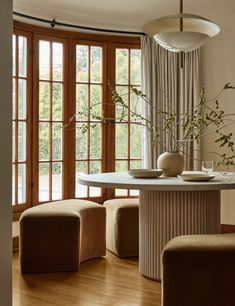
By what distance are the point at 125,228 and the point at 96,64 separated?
6.70ft

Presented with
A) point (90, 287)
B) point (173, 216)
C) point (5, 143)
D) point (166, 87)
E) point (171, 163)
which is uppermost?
point (166, 87)

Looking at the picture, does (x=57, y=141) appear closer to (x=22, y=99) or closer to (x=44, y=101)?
(x=44, y=101)

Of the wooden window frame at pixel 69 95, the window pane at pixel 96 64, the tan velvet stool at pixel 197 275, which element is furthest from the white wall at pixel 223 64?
the tan velvet stool at pixel 197 275

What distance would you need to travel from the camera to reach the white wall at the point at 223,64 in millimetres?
5305

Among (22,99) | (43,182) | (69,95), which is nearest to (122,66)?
(69,95)

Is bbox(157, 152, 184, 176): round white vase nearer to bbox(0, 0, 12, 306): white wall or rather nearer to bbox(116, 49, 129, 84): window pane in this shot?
bbox(116, 49, 129, 84): window pane

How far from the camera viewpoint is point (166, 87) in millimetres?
5410

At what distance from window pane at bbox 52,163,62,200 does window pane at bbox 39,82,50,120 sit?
0.54m

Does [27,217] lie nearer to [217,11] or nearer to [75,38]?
[75,38]

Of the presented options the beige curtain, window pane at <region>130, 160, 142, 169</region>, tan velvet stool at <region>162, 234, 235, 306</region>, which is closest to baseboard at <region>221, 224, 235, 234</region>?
the beige curtain

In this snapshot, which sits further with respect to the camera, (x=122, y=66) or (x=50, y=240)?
(x=122, y=66)

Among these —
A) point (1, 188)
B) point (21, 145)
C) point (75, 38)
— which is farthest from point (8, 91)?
point (75, 38)

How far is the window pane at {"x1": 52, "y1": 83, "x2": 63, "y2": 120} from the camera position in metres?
5.14

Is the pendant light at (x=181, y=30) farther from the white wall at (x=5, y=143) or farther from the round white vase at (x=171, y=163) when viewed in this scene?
the white wall at (x=5, y=143)
